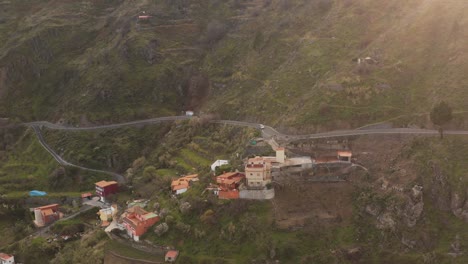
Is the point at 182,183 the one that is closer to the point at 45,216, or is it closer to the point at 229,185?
the point at 229,185

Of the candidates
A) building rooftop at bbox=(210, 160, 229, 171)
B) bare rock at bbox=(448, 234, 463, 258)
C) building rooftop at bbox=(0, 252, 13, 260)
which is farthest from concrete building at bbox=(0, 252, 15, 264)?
bare rock at bbox=(448, 234, 463, 258)

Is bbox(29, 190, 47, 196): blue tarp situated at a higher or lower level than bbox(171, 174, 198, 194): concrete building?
lower

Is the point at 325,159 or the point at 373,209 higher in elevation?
the point at 325,159

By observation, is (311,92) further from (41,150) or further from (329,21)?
(41,150)

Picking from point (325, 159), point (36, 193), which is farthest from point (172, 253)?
point (36, 193)

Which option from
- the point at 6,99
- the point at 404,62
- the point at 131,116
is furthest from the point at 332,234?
the point at 6,99

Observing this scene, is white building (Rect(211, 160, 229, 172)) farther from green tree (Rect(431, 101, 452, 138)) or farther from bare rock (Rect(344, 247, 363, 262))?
green tree (Rect(431, 101, 452, 138))

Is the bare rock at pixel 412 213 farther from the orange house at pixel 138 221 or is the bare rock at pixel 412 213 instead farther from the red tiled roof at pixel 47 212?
the red tiled roof at pixel 47 212
